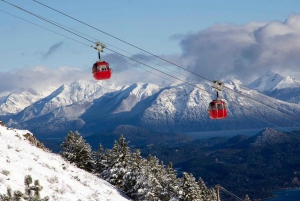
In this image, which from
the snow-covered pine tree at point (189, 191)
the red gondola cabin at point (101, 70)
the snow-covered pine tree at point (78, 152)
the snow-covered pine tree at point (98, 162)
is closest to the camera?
the red gondola cabin at point (101, 70)

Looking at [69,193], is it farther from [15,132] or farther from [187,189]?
[187,189]

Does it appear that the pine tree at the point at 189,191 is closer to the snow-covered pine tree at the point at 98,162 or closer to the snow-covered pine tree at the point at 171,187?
the snow-covered pine tree at the point at 171,187

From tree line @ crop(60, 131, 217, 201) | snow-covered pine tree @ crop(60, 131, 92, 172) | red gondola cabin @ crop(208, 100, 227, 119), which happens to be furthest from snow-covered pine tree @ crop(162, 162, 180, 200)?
red gondola cabin @ crop(208, 100, 227, 119)

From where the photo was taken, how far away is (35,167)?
4178 centimetres

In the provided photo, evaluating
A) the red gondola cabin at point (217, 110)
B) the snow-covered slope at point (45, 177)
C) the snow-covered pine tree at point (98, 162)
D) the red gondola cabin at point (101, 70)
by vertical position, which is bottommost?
the snow-covered slope at point (45, 177)

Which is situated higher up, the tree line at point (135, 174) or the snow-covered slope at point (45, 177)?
the tree line at point (135, 174)

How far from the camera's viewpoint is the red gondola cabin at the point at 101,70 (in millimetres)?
39434

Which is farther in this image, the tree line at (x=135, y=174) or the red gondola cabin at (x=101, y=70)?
the tree line at (x=135, y=174)

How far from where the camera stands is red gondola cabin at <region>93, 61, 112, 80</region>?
3943cm

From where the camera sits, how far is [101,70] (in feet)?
130

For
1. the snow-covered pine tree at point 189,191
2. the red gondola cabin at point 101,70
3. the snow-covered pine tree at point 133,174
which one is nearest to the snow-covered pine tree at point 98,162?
the snow-covered pine tree at point 133,174

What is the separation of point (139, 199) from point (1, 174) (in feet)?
116

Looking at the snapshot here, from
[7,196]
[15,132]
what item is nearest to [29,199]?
[7,196]

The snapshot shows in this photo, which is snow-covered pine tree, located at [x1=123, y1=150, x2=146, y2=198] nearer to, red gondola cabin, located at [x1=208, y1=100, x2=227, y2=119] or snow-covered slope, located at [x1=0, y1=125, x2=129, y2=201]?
snow-covered slope, located at [x1=0, y1=125, x2=129, y2=201]
